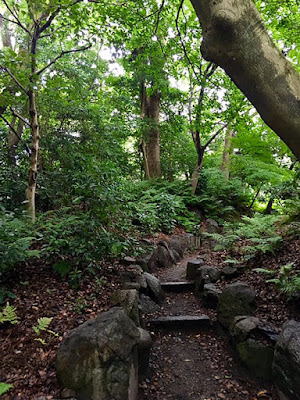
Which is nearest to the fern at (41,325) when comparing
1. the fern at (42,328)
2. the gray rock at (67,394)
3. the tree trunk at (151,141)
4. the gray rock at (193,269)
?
the fern at (42,328)

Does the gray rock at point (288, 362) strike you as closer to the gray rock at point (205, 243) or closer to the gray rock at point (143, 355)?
the gray rock at point (143, 355)

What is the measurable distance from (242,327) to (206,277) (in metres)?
1.87

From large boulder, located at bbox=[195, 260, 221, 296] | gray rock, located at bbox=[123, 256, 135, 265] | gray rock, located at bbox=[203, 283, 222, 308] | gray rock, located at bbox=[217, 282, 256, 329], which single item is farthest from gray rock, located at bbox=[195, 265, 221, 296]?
gray rock, located at bbox=[123, 256, 135, 265]

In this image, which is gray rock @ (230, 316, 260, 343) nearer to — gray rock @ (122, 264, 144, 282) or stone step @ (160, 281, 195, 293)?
gray rock @ (122, 264, 144, 282)

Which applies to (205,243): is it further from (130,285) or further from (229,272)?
(130,285)

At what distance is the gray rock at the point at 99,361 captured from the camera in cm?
227

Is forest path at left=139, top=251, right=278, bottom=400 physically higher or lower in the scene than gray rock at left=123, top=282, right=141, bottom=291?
lower

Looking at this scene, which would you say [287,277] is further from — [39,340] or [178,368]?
[39,340]

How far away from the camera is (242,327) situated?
346 cm

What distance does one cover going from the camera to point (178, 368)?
3545 millimetres

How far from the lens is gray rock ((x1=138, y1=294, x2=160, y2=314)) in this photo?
461 cm

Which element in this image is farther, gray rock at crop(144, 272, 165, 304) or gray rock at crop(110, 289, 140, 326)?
gray rock at crop(144, 272, 165, 304)

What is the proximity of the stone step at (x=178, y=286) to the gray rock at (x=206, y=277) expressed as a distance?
241 mm

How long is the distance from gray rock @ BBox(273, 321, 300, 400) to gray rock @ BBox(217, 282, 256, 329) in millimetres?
1054
